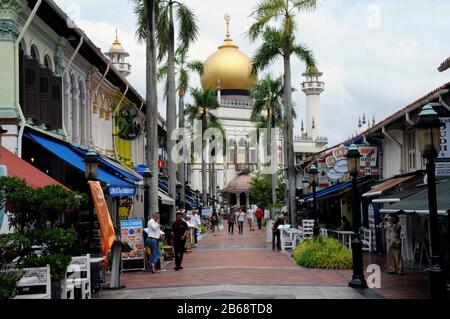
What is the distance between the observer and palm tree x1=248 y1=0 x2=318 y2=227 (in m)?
32.4

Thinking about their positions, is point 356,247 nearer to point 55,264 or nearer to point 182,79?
point 55,264

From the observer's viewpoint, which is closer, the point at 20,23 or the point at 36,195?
the point at 36,195

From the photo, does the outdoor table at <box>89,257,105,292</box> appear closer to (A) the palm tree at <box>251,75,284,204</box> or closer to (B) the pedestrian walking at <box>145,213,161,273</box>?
(B) the pedestrian walking at <box>145,213,161,273</box>

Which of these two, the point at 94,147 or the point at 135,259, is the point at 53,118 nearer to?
the point at 135,259

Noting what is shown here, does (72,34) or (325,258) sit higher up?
(72,34)

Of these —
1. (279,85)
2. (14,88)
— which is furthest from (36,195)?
(279,85)

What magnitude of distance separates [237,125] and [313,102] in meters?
11.9

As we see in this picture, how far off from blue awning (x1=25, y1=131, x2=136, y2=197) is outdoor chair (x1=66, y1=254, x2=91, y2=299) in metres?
5.22

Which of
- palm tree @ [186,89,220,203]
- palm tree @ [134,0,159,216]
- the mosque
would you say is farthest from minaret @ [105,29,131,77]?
palm tree @ [134,0,159,216]

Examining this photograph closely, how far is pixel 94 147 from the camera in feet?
91.7

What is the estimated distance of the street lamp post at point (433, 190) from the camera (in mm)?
10742

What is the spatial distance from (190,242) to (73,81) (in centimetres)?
890

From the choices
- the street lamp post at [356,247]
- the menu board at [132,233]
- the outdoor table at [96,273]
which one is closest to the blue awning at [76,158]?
the menu board at [132,233]
